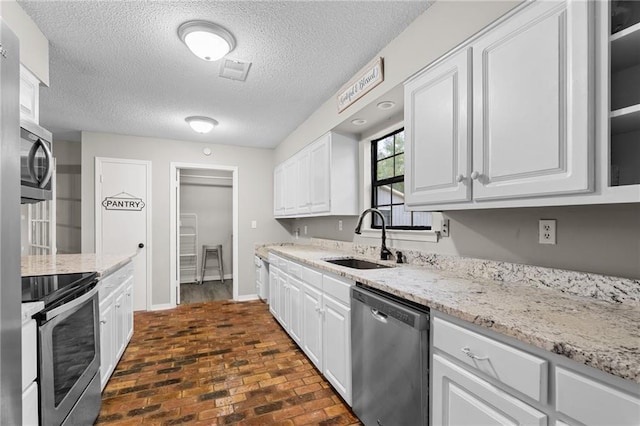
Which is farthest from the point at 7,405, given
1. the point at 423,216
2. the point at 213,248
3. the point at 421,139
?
the point at 213,248

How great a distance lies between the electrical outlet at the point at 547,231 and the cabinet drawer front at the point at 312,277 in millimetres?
1393

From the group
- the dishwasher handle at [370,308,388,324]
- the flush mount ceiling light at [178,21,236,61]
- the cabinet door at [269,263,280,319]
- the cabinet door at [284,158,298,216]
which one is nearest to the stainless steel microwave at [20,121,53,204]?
the flush mount ceiling light at [178,21,236,61]

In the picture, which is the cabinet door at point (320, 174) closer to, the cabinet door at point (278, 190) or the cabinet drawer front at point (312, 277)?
the cabinet drawer front at point (312, 277)

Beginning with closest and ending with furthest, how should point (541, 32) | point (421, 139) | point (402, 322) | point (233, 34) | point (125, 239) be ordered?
point (541, 32) → point (402, 322) → point (421, 139) → point (233, 34) → point (125, 239)

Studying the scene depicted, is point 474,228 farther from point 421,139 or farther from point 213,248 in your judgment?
point 213,248

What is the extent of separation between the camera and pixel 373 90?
7.14ft

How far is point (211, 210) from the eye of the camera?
6062 mm

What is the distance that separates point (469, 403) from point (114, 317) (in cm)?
249

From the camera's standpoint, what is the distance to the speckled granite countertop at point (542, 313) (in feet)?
2.41

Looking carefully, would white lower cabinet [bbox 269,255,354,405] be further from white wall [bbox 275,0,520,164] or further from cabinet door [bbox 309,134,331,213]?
white wall [bbox 275,0,520,164]

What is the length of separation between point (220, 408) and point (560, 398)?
1886mm

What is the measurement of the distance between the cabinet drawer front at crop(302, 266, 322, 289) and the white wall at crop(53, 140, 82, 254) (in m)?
3.85

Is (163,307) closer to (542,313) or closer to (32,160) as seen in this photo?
(32,160)

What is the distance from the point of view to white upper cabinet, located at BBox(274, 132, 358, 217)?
2.93 meters
